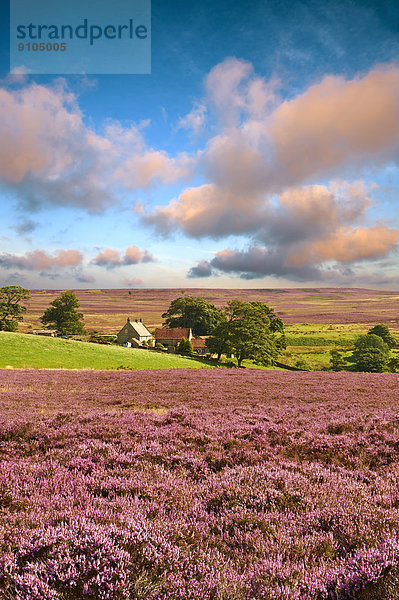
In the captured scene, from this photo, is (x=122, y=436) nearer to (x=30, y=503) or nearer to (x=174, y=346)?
(x=30, y=503)

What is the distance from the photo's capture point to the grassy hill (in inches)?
1443

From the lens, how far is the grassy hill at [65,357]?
36.7 m

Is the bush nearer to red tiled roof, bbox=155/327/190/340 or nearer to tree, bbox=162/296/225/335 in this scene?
tree, bbox=162/296/225/335

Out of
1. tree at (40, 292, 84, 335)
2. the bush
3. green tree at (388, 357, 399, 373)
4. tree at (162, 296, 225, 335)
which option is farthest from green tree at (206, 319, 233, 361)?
green tree at (388, 357, 399, 373)

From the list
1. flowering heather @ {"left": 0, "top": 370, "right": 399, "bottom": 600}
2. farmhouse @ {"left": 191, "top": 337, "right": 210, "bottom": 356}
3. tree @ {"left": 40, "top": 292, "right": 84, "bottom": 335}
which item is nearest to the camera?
flowering heather @ {"left": 0, "top": 370, "right": 399, "bottom": 600}

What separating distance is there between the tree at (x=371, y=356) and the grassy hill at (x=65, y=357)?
4588 centimetres

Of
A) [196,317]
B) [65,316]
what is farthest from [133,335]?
[196,317]

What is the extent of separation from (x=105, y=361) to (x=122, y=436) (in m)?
36.5

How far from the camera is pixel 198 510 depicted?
13.1ft

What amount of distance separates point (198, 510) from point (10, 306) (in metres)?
79.6

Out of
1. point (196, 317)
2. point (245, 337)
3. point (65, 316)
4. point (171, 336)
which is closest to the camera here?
point (245, 337)

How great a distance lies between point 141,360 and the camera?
151 feet

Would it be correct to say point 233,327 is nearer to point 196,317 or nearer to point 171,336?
point 171,336

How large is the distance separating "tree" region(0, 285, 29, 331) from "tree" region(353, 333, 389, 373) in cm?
8281
